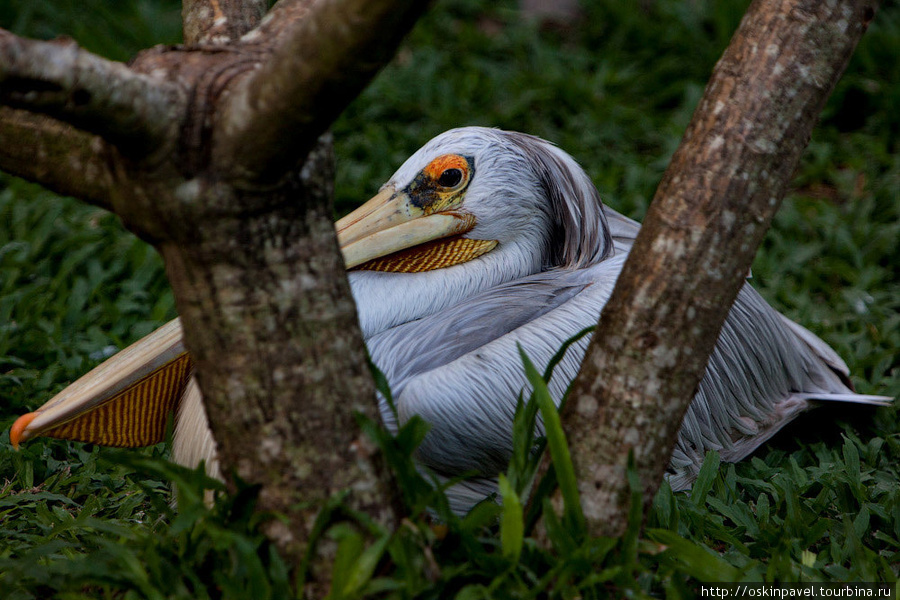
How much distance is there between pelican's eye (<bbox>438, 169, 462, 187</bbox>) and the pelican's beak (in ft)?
0.29

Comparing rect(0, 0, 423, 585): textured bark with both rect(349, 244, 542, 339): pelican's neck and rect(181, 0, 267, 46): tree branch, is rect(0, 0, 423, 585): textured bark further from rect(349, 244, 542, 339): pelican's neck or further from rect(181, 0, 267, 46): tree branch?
rect(349, 244, 542, 339): pelican's neck

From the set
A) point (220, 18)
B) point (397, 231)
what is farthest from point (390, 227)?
point (220, 18)

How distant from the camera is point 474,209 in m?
2.84

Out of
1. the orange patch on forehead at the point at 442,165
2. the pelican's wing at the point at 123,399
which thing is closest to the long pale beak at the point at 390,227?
the orange patch on forehead at the point at 442,165

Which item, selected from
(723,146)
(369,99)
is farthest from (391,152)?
(723,146)

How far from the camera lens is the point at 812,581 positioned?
6.71 feet

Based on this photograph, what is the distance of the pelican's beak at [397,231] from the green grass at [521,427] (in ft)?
2.94

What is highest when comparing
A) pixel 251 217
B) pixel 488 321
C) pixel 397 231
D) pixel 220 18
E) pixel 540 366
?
pixel 220 18

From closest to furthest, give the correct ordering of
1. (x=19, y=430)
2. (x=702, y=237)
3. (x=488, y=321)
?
(x=702, y=237), (x=19, y=430), (x=488, y=321)

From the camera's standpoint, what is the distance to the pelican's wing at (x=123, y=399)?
244 centimetres

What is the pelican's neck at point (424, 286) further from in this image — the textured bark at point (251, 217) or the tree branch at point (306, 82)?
the tree branch at point (306, 82)

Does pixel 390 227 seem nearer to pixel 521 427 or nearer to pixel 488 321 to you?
pixel 488 321

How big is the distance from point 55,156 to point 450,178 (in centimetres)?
126

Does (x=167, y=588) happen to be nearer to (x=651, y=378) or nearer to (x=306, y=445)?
(x=306, y=445)
